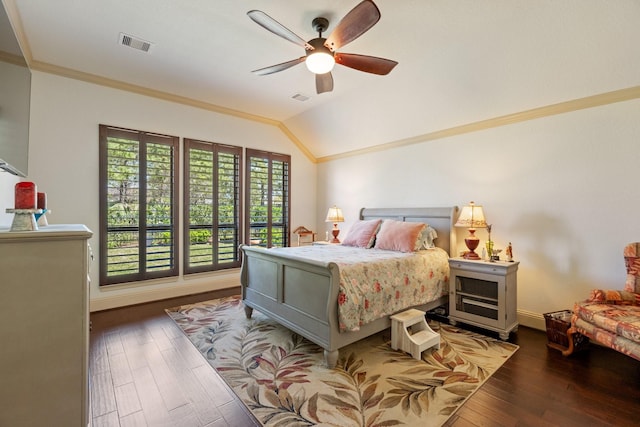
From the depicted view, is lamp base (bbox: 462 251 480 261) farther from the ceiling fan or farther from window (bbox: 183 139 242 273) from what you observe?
window (bbox: 183 139 242 273)

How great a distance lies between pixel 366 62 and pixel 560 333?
3.10 m

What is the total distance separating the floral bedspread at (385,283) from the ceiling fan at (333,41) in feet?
5.77

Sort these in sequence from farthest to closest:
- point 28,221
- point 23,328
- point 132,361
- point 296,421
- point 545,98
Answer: point 545,98 < point 132,361 < point 296,421 < point 28,221 < point 23,328

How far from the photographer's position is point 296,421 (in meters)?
1.81

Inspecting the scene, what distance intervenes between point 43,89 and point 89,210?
1.50 metres

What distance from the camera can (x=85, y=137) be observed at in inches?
144

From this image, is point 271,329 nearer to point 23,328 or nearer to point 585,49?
point 23,328

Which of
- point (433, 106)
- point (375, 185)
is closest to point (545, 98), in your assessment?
point (433, 106)

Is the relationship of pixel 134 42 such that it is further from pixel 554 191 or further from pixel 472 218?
pixel 554 191

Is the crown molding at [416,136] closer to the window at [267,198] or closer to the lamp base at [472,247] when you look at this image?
the window at [267,198]

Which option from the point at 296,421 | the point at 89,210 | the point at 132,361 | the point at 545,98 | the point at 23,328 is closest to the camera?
the point at 23,328

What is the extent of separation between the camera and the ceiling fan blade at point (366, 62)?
2.47 metres

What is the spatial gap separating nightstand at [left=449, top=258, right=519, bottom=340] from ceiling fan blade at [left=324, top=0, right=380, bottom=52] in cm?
261

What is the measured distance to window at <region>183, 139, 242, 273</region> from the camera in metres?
4.44
